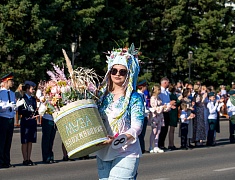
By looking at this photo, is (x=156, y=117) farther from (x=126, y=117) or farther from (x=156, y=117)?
(x=126, y=117)

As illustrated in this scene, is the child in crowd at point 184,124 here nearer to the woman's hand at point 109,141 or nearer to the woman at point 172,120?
the woman at point 172,120

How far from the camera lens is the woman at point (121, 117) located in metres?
6.64

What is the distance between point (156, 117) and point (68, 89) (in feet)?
37.5

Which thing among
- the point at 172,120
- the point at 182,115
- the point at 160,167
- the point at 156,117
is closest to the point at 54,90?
the point at 160,167

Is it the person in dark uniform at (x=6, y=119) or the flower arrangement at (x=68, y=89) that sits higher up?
the flower arrangement at (x=68, y=89)

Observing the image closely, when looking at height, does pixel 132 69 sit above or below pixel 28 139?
above

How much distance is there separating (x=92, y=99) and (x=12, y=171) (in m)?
7.18

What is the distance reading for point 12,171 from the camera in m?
13.5

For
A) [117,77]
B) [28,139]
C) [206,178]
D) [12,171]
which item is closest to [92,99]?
[117,77]

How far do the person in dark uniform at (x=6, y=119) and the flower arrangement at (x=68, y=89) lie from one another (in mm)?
7365

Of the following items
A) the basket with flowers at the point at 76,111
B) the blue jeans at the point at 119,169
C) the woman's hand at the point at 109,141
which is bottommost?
the blue jeans at the point at 119,169

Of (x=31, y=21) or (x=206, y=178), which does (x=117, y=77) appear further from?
(x=31, y=21)

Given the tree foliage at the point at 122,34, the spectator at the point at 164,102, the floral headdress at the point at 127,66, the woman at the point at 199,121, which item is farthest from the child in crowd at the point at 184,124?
the tree foliage at the point at 122,34

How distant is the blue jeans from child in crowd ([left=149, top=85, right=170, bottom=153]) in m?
11.0
